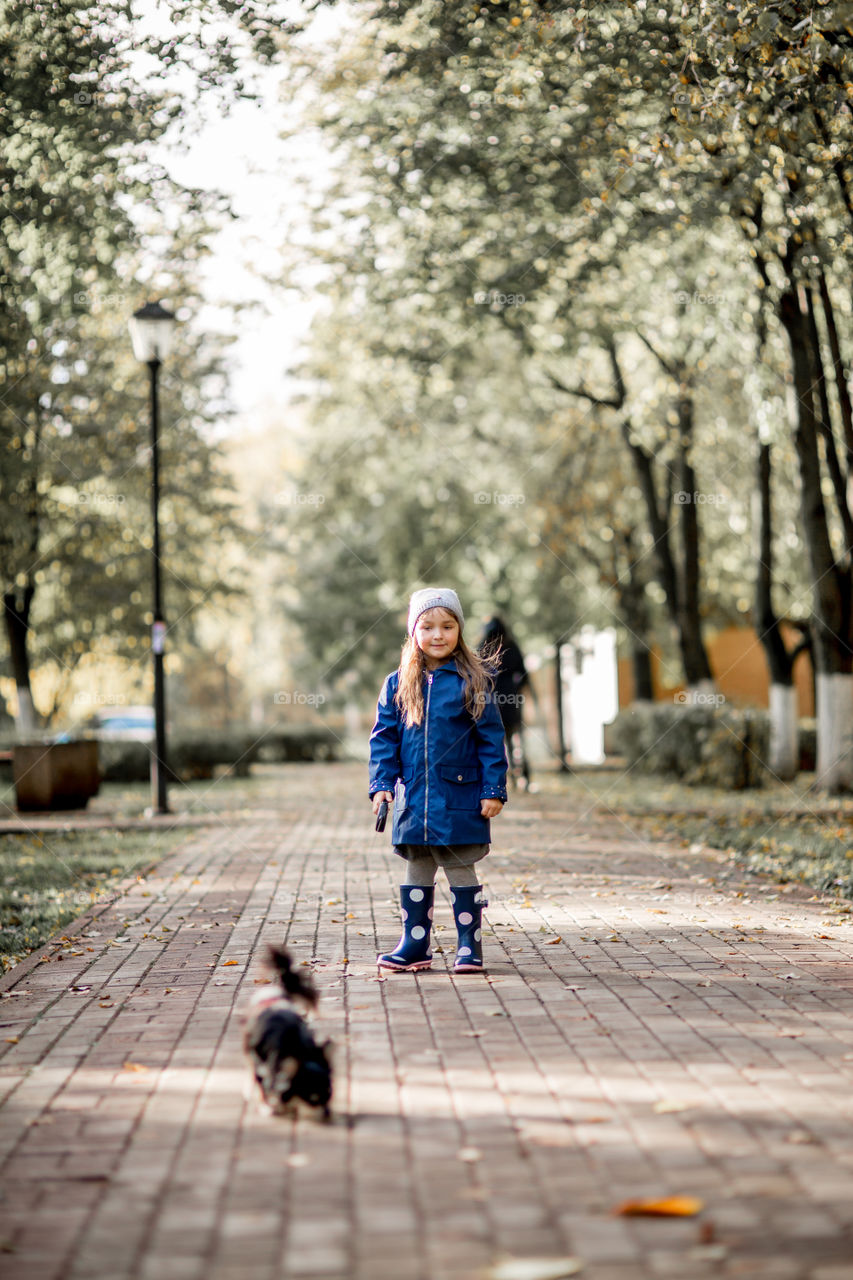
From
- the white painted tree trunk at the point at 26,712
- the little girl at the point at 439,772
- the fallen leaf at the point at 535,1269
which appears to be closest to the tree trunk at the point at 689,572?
the white painted tree trunk at the point at 26,712

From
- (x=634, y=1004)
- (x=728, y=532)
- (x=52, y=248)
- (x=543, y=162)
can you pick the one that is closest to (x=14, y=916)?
(x=634, y=1004)

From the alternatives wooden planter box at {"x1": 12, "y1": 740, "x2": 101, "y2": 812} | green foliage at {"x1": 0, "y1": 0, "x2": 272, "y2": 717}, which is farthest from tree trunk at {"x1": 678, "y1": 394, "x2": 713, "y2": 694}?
wooden planter box at {"x1": 12, "y1": 740, "x2": 101, "y2": 812}

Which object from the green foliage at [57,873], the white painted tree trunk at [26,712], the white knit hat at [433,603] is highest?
the white knit hat at [433,603]

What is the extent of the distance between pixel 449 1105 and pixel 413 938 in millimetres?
2106

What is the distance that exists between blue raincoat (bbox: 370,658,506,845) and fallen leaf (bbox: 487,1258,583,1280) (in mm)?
3124

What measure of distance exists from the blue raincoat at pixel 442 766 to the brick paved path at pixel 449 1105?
2.28ft

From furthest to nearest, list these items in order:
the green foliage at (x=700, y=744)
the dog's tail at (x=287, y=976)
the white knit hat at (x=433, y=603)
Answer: the green foliage at (x=700, y=744)
the white knit hat at (x=433, y=603)
the dog's tail at (x=287, y=976)

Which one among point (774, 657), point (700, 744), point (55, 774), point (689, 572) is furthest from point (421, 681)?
point (689, 572)

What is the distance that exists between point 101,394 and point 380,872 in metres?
13.6

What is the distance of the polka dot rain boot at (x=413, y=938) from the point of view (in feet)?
20.5

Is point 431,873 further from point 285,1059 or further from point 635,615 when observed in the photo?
point 635,615

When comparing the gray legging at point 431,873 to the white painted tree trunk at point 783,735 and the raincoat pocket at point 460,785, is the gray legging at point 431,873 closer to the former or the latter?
the raincoat pocket at point 460,785

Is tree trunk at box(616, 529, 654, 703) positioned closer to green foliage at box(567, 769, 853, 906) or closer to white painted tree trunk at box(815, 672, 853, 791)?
green foliage at box(567, 769, 853, 906)

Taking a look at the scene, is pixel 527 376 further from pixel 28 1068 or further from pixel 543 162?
pixel 28 1068
